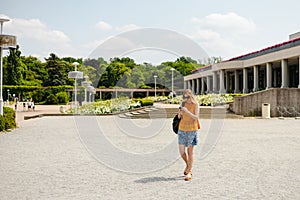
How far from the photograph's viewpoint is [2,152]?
362 inches

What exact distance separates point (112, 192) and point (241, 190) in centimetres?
188

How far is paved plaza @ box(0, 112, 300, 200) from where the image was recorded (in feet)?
17.4

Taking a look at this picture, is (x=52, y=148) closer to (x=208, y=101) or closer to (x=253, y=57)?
(x=208, y=101)

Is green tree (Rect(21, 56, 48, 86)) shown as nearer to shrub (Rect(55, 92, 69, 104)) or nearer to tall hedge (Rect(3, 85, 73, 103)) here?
tall hedge (Rect(3, 85, 73, 103))

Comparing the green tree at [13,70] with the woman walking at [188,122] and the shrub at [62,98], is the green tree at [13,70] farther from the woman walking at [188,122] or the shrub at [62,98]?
the woman walking at [188,122]

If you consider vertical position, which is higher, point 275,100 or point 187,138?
point 275,100

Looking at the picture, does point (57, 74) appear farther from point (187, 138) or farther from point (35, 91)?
point (187, 138)

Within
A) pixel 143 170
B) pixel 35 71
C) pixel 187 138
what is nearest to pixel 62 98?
pixel 35 71

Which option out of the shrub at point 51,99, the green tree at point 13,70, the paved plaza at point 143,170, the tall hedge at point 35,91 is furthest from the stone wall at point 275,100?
the green tree at point 13,70

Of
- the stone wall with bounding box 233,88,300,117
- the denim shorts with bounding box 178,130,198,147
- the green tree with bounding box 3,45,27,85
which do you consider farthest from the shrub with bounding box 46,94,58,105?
the denim shorts with bounding box 178,130,198,147

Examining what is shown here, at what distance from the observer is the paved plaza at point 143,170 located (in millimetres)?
5309

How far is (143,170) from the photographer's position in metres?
7.03

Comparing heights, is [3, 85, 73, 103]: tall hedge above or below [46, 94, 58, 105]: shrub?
above

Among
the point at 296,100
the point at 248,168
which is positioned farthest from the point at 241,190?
the point at 296,100
